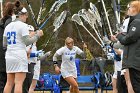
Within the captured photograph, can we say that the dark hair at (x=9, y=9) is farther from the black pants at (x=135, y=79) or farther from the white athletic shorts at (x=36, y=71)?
the white athletic shorts at (x=36, y=71)

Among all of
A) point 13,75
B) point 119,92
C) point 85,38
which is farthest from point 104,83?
point 85,38

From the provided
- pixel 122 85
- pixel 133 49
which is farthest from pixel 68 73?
pixel 133 49

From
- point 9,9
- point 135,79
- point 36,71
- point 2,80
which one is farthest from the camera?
point 36,71

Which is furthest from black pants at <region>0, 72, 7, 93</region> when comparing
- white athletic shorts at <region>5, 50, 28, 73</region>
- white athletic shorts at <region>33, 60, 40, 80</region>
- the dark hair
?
white athletic shorts at <region>33, 60, 40, 80</region>

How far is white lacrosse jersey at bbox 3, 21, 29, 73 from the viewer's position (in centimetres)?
834

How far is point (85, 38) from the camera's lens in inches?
1069

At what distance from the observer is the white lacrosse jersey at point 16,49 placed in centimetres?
834

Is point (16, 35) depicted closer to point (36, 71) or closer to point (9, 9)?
point (9, 9)

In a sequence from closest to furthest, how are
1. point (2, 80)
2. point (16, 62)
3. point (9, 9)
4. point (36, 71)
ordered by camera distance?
→ point (16, 62) → point (9, 9) → point (2, 80) → point (36, 71)

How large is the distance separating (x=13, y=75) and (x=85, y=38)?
1874 centimetres

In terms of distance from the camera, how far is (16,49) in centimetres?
837

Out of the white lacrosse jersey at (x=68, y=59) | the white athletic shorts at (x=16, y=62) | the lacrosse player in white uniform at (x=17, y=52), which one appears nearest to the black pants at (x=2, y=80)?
the lacrosse player in white uniform at (x=17, y=52)

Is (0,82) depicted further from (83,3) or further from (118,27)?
(83,3)

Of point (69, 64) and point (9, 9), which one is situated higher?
point (9, 9)
